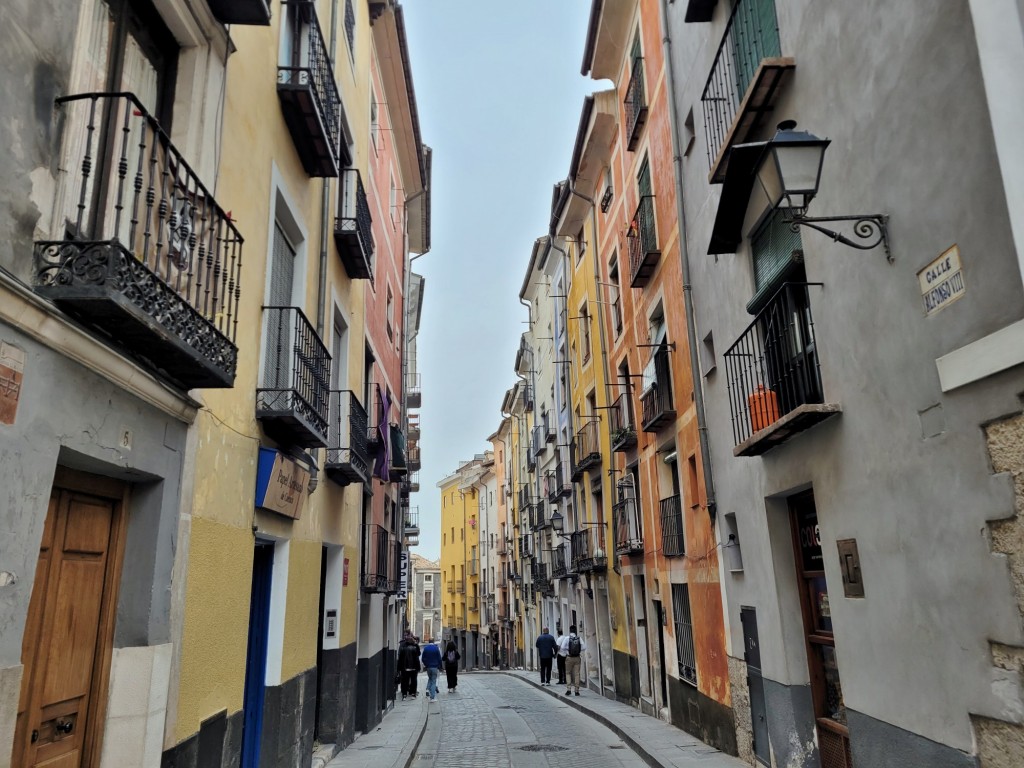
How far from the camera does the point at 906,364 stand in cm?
518

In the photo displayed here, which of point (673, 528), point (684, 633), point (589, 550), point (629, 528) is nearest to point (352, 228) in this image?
point (673, 528)

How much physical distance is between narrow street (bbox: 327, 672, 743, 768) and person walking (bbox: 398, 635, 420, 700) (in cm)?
262

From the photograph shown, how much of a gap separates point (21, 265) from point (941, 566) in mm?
5299

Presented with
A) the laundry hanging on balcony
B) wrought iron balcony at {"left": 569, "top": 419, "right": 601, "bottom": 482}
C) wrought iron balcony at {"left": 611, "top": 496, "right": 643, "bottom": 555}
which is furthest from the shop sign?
wrought iron balcony at {"left": 569, "top": 419, "right": 601, "bottom": 482}

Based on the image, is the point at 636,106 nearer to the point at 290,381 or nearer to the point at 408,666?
the point at 290,381

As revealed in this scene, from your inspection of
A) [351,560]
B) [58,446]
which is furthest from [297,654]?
[58,446]

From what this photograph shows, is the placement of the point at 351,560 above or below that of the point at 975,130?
below

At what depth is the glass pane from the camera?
7363 mm

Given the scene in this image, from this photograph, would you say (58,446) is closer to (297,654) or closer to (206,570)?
(206,570)

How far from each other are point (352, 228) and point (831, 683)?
7912 millimetres

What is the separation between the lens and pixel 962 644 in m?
4.59

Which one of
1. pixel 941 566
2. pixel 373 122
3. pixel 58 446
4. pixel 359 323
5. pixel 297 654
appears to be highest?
pixel 373 122

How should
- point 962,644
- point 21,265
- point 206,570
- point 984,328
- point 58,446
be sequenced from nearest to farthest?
point 21,265
point 58,446
point 984,328
point 962,644
point 206,570

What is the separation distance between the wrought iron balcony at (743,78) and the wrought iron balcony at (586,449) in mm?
11510
